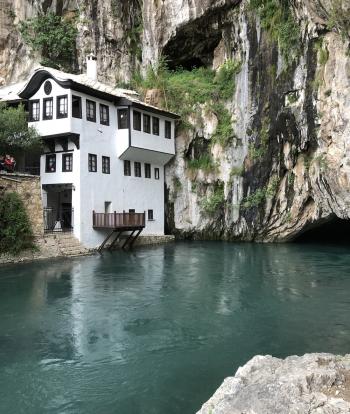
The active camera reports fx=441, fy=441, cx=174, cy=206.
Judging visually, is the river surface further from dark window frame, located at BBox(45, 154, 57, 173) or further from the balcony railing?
dark window frame, located at BBox(45, 154, 57, 173)

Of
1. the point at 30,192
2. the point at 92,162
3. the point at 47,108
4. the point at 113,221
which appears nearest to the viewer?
the point at 30,192

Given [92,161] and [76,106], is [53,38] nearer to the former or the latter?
[76,106]

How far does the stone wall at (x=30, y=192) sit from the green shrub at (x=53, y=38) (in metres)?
16.5

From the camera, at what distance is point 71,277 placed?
61.1ft

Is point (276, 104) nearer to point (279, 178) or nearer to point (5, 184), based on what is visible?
point (279, 178)

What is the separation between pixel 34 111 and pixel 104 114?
14.1 feet

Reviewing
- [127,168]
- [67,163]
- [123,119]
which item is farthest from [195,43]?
[67,163]

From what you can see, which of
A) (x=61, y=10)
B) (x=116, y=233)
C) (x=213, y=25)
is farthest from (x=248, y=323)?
(x=61, y=10)

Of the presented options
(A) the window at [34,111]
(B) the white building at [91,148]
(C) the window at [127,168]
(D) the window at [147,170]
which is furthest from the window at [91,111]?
(D) the window at [147,170]

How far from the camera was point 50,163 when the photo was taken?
27.6 metres

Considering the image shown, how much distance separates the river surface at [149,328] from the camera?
784cm

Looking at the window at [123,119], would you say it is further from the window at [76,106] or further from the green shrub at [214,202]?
the green shrub at [214,202]

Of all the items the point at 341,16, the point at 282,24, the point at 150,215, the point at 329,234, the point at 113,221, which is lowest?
the point at 329,234

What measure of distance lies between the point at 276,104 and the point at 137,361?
76.2 feet
